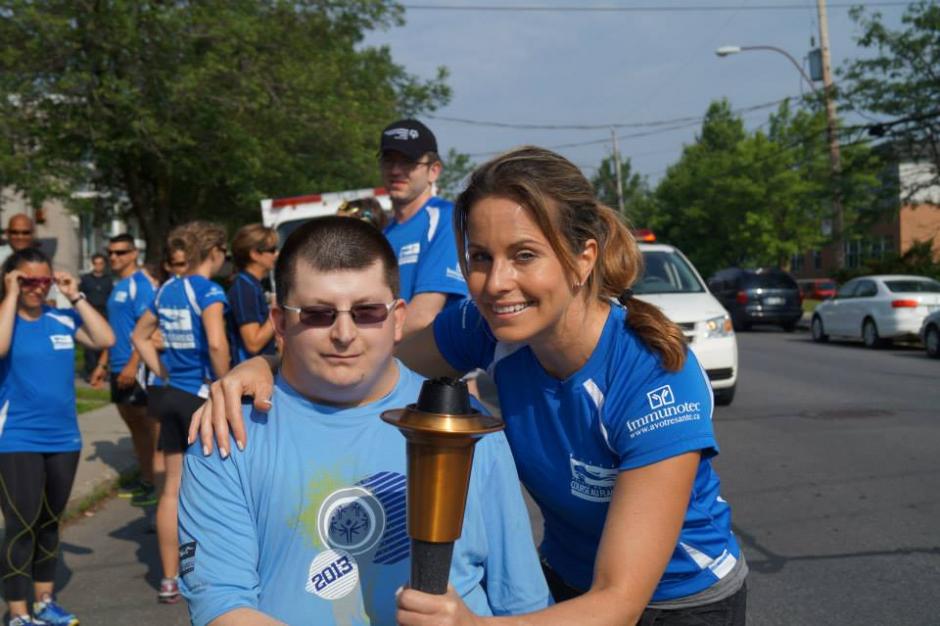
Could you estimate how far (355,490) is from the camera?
200 cm

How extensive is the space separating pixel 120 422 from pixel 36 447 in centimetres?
688

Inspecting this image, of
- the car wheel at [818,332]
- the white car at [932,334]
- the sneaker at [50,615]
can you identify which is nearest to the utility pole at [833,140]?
the car wheel at [818,332]

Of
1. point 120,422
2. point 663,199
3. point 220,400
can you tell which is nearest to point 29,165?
point 120,422

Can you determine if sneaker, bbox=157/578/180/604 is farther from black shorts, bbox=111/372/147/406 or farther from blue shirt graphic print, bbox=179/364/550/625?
blue shirt graphic print, bbox=179/364/550/625

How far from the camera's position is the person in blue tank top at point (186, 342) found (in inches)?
230

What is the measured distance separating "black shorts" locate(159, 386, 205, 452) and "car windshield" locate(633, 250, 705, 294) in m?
7.28

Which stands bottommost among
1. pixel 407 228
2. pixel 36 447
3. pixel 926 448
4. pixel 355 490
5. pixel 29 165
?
pixel 926 448

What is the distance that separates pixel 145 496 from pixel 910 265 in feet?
85.6

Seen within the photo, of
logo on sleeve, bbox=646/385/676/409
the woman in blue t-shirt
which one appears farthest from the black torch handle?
the woman in blue t-shirt

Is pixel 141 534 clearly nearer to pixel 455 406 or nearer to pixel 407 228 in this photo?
pixel 407 228

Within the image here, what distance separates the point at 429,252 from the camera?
434cm

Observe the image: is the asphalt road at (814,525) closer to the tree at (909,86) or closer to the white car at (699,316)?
the white car at (699,316)

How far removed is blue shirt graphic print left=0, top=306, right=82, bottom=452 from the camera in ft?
16.3

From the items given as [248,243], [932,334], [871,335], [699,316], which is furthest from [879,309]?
[248,243]
